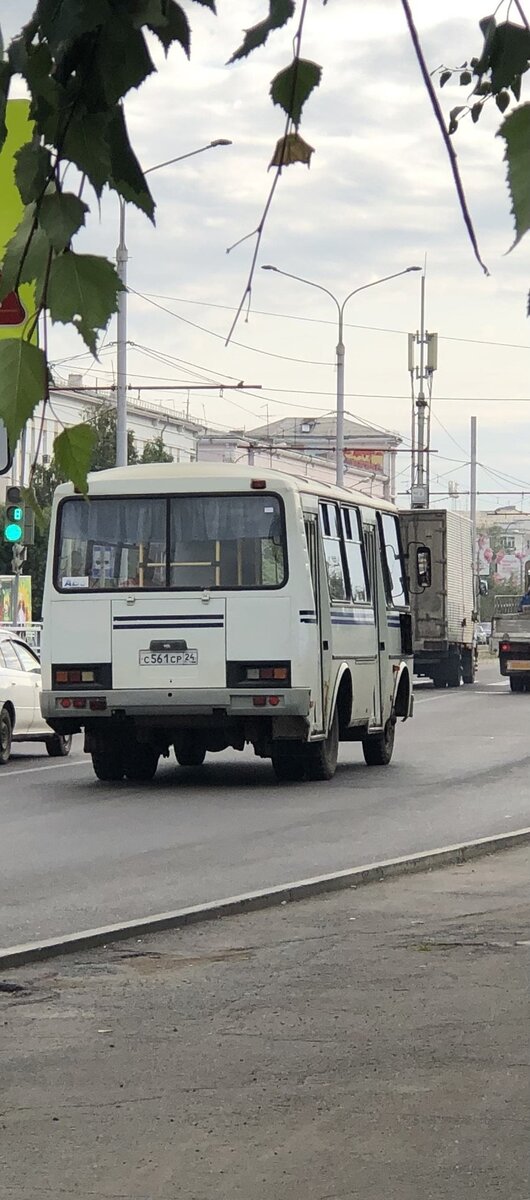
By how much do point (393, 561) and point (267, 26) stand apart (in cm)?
1913

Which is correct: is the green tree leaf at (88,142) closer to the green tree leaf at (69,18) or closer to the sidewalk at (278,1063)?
the green tree leaf at (69,18)

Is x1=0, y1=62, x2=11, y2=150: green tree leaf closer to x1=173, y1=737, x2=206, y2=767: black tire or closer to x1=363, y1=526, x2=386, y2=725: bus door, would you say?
x1=173, y1=737, x2=206, y2=767: black tire

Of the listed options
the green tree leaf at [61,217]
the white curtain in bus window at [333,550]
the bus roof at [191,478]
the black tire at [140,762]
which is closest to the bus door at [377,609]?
the white curtain in bus window at [333,550]

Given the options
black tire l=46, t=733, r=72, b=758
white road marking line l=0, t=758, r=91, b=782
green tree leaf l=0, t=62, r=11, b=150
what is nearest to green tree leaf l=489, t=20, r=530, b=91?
green tree leaf l=0, t=62, r=11, b=150

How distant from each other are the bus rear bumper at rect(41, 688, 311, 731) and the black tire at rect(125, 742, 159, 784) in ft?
4.77

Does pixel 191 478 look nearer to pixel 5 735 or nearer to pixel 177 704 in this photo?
pixel 177 704

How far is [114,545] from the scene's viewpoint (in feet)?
59.1

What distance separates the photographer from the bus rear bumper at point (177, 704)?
17.2 meters

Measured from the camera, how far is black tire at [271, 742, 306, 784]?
18344 millimetres

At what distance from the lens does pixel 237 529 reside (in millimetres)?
17828

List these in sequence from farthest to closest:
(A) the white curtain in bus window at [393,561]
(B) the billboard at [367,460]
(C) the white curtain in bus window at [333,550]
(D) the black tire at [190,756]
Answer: (B) the billboard at [367,460] < (A) the white curtain in bus window at [393,561] < (D) the black tire at [190,756] < (C) the white curtain in bus window at [333,550]

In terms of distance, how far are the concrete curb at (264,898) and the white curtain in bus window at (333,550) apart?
585 cm

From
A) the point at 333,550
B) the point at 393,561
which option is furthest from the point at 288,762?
the point at 393,561

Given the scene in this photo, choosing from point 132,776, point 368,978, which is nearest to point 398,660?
point 132,776
